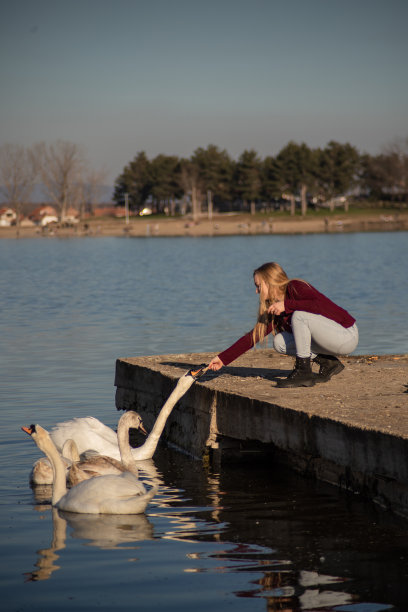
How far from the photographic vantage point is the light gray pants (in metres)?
9.33

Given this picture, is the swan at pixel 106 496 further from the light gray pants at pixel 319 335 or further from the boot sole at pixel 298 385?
the light gray pants at pixel 319 335

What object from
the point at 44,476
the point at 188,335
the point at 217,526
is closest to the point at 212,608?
the point at 217,526

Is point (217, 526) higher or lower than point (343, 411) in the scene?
lower

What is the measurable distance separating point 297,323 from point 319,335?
11.7 inches

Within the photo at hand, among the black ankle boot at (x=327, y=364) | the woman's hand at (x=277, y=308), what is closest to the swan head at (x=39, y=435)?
the woman's hand at (x=277, y=308)

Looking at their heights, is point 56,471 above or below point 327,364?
below

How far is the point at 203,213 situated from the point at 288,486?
524 feet

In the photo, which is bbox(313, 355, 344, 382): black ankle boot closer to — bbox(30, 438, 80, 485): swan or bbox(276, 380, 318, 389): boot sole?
bbox(276, 380, 318, 389): boot sole

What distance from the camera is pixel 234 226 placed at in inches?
5906

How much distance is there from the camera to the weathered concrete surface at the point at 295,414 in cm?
756

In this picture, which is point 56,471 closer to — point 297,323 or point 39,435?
point 39,435

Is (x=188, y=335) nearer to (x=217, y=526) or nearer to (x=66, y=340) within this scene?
(x=66, y=340)

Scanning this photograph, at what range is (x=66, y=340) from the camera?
2164cm

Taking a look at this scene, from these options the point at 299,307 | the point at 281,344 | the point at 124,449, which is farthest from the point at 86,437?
the point at 299,307
